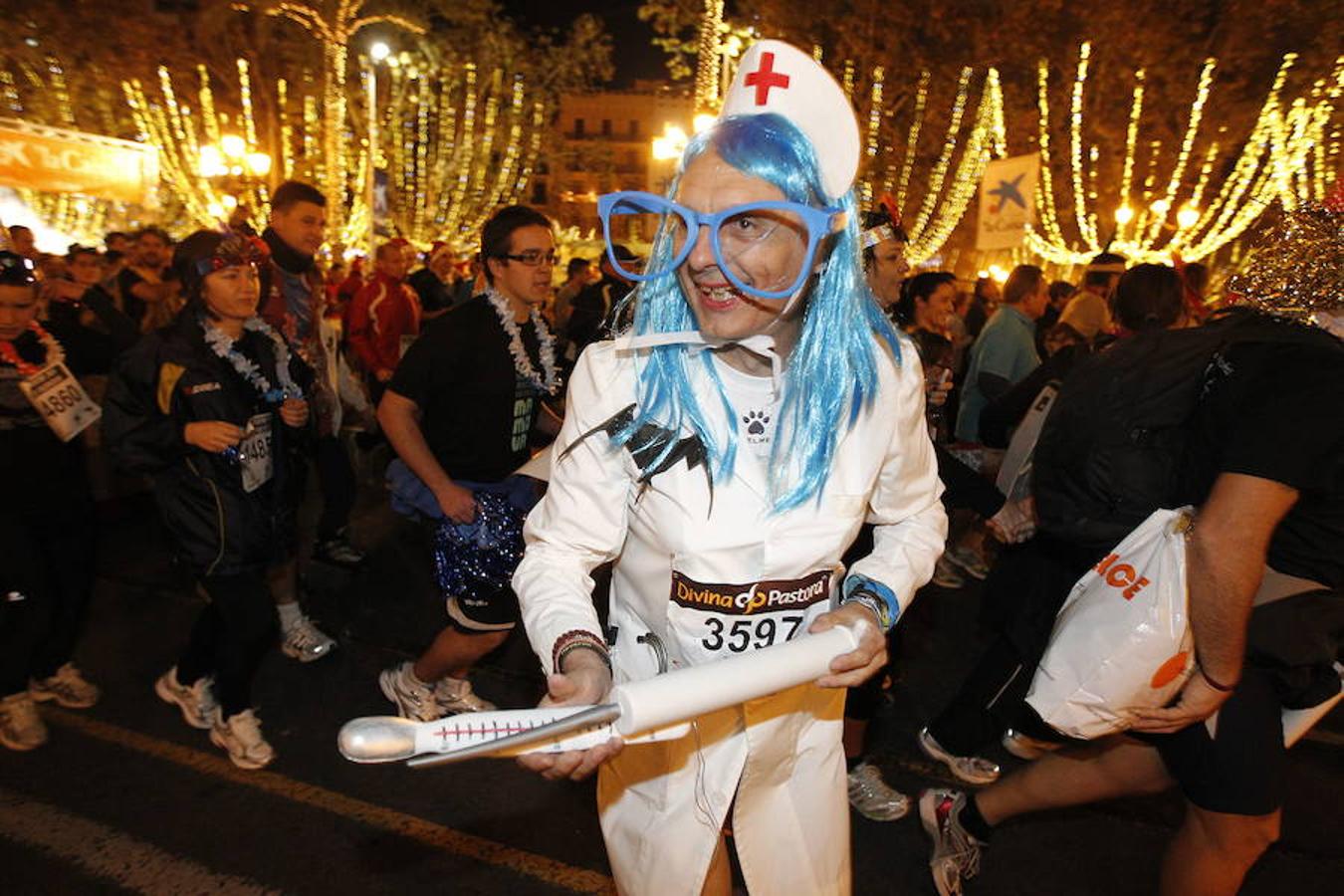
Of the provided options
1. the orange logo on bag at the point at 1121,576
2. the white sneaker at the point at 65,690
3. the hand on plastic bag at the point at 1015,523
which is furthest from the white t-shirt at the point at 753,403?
the white sneaker at the point at 65,690

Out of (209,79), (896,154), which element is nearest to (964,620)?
(896,154)

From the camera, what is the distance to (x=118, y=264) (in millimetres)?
8375

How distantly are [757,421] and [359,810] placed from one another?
255 cm

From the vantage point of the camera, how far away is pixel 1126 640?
79.4 inches

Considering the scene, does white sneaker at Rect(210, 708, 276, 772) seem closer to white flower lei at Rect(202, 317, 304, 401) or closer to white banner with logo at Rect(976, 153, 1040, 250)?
white flower lei at Rect(202, 317, 304, 401)

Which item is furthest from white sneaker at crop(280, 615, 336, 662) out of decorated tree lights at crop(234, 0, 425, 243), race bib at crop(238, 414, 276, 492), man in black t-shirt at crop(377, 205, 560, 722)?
decorated tree lights at crop(234, 0, 425, 243)

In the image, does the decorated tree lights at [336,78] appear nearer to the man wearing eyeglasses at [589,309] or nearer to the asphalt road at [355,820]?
the man wearing eyeglasses at [589,309]

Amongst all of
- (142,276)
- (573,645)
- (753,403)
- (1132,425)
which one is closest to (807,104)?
(753,403)

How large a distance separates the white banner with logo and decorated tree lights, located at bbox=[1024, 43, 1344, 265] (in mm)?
3487

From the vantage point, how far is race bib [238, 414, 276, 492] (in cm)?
339

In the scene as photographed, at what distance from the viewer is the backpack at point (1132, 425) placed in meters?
2.19

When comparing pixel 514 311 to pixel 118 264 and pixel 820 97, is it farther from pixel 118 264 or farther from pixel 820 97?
pixel 118 264

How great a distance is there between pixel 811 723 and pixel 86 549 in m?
3.60

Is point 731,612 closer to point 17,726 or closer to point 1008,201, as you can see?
point 17,726
